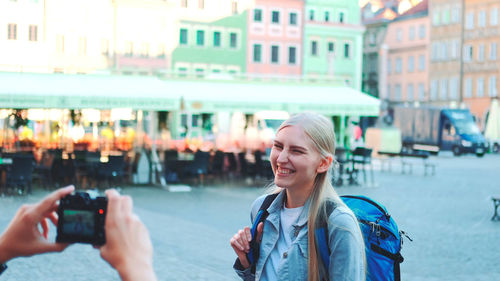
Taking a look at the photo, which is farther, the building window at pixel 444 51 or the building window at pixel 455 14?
the building window at pixel 444 51

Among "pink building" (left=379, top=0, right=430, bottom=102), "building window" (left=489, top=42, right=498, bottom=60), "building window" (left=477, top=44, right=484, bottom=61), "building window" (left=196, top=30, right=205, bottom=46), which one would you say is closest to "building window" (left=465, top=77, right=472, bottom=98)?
"building window" (left=477, top=44, right=484, bottom=61)

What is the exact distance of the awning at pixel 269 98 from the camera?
1855cm

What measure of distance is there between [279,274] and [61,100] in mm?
14686

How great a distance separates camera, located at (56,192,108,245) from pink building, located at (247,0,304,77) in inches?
2237

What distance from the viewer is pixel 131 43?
53.0 meters

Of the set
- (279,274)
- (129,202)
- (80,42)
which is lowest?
(279,274)

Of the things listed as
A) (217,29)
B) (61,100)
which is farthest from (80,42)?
(61,100)

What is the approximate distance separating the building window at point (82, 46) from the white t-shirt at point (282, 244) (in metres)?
49.9

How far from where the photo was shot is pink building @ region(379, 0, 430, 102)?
69.8 metres

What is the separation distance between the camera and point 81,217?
159 centimetres

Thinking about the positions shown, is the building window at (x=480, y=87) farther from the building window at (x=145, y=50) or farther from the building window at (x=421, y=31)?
the building window at (x=145, y=50)

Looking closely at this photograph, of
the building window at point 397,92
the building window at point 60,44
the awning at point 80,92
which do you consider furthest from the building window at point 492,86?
the awning at point 80,92

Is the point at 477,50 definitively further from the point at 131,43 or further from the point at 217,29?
the point at 131,43

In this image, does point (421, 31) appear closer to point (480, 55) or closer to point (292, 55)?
point (480, 55)
